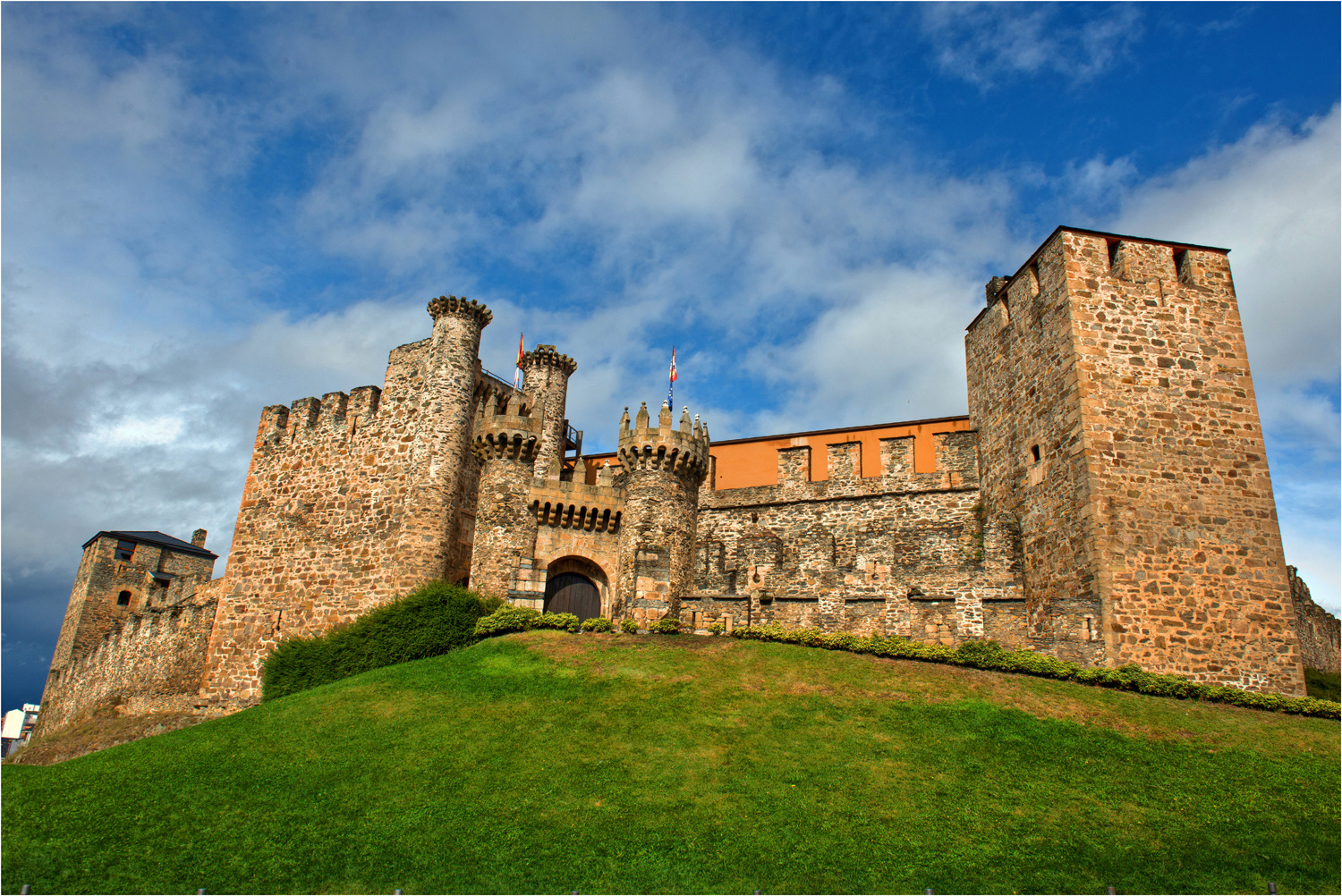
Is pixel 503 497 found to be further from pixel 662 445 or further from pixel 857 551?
pixel 857 551

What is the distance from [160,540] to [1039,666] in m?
48.8

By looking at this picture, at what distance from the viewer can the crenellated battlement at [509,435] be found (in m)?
28.2

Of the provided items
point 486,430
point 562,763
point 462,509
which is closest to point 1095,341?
point 562,763

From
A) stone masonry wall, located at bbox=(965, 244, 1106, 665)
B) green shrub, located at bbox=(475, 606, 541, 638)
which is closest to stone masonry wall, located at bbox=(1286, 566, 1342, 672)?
stone masonry wall, located at bbox=(965, 244, 1106, 665)

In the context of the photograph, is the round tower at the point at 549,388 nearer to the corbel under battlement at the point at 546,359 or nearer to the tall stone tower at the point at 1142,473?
the corbel under battlement at the point at 546,359

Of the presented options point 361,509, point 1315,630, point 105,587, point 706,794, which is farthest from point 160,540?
point 1315,630

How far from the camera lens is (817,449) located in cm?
3184

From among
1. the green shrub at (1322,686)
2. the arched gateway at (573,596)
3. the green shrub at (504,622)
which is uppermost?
the arched gateway at (573,596)

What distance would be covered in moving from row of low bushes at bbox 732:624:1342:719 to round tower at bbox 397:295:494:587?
11.6m

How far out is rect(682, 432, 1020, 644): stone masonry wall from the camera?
22.5m

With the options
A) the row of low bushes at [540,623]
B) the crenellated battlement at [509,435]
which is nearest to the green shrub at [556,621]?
the row of low bushes at [540,623]

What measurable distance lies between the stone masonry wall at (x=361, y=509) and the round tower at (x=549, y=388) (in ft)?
10.9

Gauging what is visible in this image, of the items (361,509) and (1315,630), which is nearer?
(1315,630)

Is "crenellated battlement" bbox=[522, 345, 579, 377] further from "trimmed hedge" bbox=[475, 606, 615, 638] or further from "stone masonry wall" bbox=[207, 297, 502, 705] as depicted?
"trimmed hedge" bbox=[475, 606, 615, 638]
